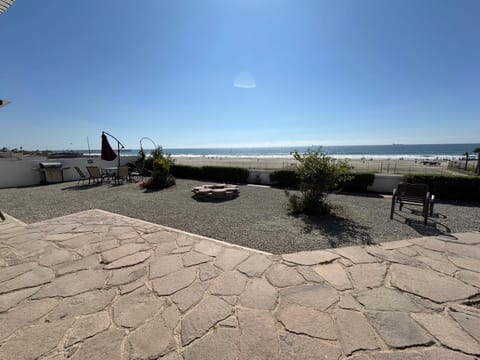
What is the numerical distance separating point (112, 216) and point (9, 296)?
249 centimetres

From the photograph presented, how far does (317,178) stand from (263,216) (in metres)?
1.46

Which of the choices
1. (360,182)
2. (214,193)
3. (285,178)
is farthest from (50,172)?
(360,182)

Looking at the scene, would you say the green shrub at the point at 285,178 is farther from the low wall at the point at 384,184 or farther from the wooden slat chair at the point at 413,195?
the wooden slat chair at the point at 413,195

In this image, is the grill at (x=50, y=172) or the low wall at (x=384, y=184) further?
the grill at (x=50, y=172)

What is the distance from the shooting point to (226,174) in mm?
9609

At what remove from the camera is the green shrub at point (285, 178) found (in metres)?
7.97

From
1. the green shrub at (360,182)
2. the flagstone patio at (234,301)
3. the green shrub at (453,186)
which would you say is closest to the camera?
the flagstone patio at (234,301)

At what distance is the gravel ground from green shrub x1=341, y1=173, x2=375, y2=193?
779 millimetres

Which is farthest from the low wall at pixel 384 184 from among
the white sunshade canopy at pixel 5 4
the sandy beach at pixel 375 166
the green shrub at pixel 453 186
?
the white sunshade canopy at pixel 5 4

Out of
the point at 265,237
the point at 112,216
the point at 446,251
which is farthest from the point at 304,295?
the point at 112,216

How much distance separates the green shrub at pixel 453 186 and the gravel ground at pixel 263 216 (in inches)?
17.9

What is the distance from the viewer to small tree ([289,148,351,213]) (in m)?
4.46

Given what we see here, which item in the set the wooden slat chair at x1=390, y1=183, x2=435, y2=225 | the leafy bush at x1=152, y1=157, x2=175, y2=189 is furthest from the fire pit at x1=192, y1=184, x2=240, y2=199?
the wooden slat chair at x1=390, y1=183, x2=435, y2=225

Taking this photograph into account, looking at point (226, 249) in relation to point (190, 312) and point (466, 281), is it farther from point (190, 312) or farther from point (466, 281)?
point (466, 281)
